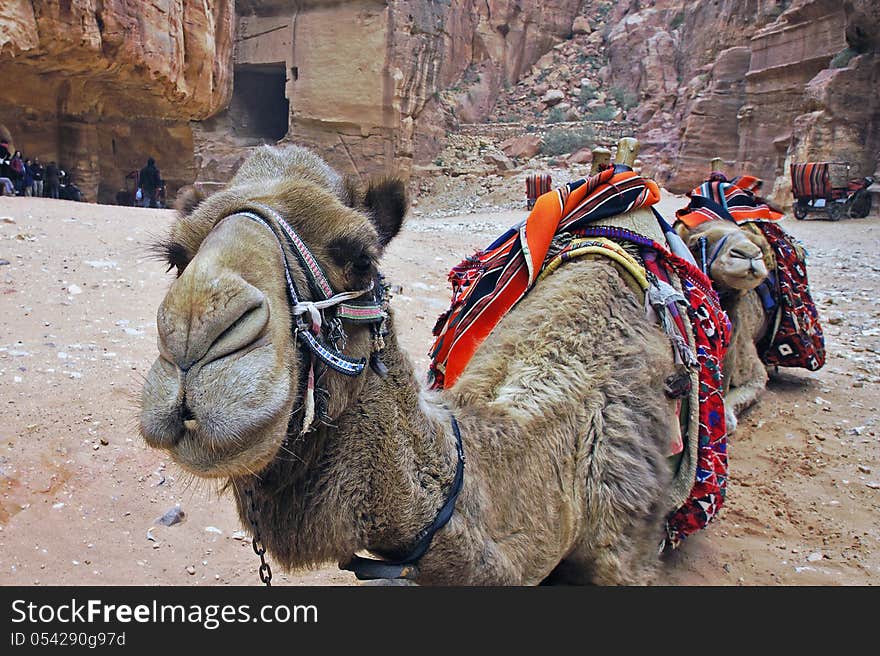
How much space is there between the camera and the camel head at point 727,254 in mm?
4047

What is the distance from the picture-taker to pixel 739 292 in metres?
4.48

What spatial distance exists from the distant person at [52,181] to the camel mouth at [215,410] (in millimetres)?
15144

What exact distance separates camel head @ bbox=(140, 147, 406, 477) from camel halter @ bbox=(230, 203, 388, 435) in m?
0.01

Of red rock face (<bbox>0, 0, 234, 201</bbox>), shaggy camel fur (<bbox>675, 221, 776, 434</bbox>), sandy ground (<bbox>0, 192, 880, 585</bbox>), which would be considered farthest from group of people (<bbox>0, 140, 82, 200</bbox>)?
shaggy camel fur (<bbox>675, 221, 776, 434</bbox>)

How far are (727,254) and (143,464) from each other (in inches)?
143

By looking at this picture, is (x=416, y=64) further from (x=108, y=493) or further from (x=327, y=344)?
(x=327, y=344)

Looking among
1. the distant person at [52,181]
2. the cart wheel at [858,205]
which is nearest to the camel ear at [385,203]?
the distant person at [52,181]

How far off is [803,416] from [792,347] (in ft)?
2.41

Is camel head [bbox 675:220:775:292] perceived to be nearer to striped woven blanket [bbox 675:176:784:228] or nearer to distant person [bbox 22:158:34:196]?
striped woven blanket [bbox 675:176:784:228]

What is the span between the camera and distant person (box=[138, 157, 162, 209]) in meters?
16.5

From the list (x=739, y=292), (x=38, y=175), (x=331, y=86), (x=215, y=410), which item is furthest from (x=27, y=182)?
(x=215, y=410)

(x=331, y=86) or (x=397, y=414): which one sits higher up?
(x=331, y=86)

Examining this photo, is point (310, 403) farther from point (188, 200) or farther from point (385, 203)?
point (188, 200)

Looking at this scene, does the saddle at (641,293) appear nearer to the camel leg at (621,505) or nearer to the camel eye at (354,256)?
the camel leg at (621,505)
